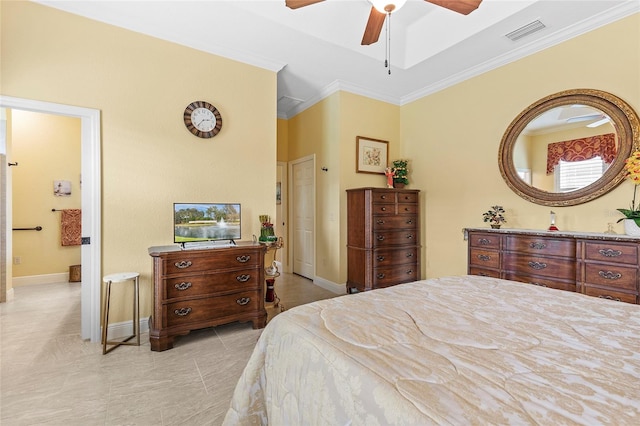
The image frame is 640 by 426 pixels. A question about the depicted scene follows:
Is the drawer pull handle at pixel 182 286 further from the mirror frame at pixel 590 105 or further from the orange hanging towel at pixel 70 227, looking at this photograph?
the mirror frame at pixel 590 105

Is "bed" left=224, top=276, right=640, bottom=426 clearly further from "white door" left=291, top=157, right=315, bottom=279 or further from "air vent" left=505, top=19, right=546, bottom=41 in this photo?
"white door" left=291, top=157, right=315, bottom=279

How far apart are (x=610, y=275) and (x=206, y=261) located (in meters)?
3.37

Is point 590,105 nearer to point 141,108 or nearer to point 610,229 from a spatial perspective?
point 610,229

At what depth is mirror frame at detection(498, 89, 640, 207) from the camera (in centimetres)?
259

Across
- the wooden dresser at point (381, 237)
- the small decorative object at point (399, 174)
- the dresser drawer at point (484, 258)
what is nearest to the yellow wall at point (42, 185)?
the wooden dresser at point (381, 237)

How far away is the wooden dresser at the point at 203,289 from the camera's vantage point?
2.48 m

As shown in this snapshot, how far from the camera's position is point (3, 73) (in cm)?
237

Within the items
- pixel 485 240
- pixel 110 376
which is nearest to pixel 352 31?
pixel 485 240

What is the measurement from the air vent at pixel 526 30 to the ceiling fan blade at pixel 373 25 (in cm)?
161

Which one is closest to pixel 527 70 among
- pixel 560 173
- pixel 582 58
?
pixel 582 58

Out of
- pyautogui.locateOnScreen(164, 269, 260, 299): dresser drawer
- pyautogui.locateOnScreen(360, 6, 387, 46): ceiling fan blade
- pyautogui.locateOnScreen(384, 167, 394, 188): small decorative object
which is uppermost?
pyautogui.locateOnScreen(360, 6, 387, 46): ceiling fan blade

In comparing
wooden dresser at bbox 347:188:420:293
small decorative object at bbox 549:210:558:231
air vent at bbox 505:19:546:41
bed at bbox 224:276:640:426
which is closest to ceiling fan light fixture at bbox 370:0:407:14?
air vent at bbox 505:19:546:41

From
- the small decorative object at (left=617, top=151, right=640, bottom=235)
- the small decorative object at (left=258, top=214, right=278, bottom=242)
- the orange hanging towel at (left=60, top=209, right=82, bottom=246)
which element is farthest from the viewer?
the orange hanging towel at (left=60, top=209, right=82, bottom=246)

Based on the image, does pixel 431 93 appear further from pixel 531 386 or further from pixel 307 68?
pixel 531 386
